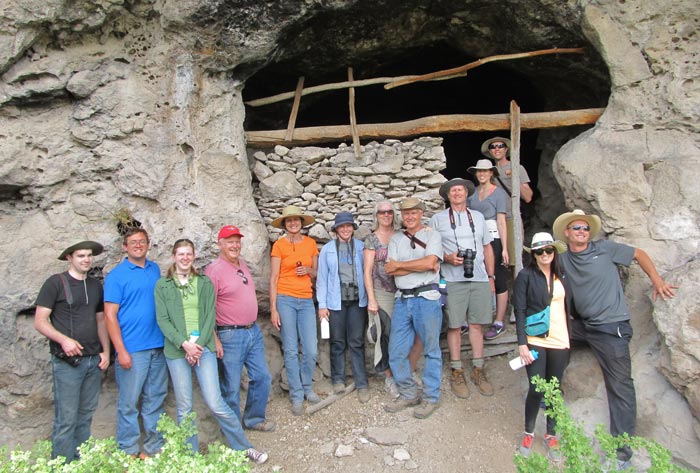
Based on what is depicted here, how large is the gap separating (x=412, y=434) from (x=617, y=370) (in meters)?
1.89

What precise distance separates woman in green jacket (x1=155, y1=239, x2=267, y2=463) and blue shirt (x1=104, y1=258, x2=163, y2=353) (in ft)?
0.59

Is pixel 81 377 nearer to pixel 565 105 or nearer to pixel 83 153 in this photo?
pixel 83 153

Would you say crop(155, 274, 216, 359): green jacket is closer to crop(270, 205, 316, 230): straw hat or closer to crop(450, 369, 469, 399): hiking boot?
crop(270, 205, 316, 230): straw hat

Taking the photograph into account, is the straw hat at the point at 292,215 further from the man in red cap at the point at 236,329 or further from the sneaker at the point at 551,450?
the sneaker at the point at 551,450

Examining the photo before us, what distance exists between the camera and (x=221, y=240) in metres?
4.69

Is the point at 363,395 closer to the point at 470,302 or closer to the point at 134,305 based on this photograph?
the point at 470,302

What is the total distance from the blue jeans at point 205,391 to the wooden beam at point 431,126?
3050 mm

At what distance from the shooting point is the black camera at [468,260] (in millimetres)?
4859

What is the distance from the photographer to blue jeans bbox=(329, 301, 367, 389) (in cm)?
518

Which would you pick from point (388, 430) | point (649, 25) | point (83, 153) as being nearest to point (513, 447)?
point (388, 430)

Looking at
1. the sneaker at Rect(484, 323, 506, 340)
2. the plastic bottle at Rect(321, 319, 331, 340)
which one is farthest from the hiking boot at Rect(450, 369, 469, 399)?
the plastic bottle at Rect(321, 319, 331, 340)

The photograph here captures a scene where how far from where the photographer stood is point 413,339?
493 cm

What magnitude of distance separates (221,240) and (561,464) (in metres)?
3.59

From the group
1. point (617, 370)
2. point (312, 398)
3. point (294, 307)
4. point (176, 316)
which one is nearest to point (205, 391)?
point (176, 316)
